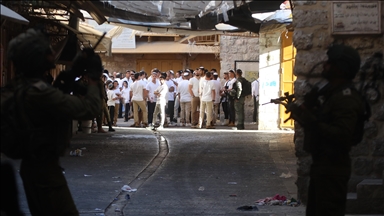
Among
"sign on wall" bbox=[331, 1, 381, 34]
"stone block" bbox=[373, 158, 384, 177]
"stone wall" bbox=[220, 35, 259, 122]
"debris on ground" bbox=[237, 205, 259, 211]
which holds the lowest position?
"debris on ground" bbox=[237, 205, 259, 211]

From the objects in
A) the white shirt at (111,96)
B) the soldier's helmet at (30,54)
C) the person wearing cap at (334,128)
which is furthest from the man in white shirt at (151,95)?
the soldier's helmet at (30,54)

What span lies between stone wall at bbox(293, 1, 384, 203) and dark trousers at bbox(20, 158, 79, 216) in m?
4.09

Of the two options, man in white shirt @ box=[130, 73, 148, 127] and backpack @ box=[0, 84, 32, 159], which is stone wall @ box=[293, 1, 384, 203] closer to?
backpack @ box=[0, 84, 32, 159]

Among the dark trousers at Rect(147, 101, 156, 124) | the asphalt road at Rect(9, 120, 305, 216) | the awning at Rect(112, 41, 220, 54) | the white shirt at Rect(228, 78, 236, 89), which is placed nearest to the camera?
the asphalt road at Rect(9, 120, 305, 216)

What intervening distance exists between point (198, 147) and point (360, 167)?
7.44 metres

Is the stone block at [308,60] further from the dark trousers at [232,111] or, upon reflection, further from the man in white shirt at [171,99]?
the man in white shirt at [171,99]

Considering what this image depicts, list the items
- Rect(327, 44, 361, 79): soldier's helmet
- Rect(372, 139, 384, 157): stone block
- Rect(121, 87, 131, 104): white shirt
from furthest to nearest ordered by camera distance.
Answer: Rect(121, 87, 131, 104): white shirt < Rect(372, 139, 384, 157): stone block < Rect(327, 44, 361, 79): soldier's helmet

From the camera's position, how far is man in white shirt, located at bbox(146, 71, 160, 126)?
2363cm

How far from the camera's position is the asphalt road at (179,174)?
8734 millimetres

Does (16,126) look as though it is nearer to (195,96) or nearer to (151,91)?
(195,96)

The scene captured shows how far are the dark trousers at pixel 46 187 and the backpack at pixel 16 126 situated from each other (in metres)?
0.14

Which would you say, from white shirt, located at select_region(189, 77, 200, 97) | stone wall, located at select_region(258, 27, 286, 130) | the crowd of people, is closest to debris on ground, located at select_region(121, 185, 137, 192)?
stone wall, located at select_region(258, 27, 286, 130)

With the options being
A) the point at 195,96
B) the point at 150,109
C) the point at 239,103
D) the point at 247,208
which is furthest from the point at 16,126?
the point at 150,109

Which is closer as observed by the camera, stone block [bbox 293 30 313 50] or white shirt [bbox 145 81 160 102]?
stone block [bbox 293 30 313 50]
